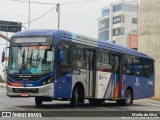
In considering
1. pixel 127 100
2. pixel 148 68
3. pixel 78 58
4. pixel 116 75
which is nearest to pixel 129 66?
pixel 116 75

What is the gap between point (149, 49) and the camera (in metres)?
44.3

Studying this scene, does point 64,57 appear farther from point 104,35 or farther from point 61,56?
point 104,35

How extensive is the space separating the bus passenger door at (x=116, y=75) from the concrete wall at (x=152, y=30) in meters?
18.8

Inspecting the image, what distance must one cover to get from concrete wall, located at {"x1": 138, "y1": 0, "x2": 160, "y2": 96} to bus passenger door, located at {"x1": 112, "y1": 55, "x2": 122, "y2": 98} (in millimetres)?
18796

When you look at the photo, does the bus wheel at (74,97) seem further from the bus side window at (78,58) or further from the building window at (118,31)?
the building window at (118,31)

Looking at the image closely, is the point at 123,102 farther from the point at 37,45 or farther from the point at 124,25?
the point at 124,25

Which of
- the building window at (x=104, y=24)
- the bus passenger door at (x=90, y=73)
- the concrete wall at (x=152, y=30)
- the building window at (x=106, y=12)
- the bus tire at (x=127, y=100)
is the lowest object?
the bus tire at (x=127, y=100)

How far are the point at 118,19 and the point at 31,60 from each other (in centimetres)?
12463

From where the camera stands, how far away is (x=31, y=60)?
65.6 feet

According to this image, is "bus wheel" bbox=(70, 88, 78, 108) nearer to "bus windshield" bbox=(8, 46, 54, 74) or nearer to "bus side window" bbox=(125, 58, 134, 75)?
"bus windshield" bbox=(8, 46, 54, 74)

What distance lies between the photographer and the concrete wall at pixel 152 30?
1724 inches

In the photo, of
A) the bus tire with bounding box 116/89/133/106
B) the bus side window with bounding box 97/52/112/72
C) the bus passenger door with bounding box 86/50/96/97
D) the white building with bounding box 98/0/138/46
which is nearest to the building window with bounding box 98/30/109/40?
the white building with bounding box 98/0/138/46

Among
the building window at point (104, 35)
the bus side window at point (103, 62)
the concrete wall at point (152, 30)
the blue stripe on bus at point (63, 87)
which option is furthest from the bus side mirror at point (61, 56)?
the building window at point (104, 35)

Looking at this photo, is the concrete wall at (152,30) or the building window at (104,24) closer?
the concrete wall at (152,30)
